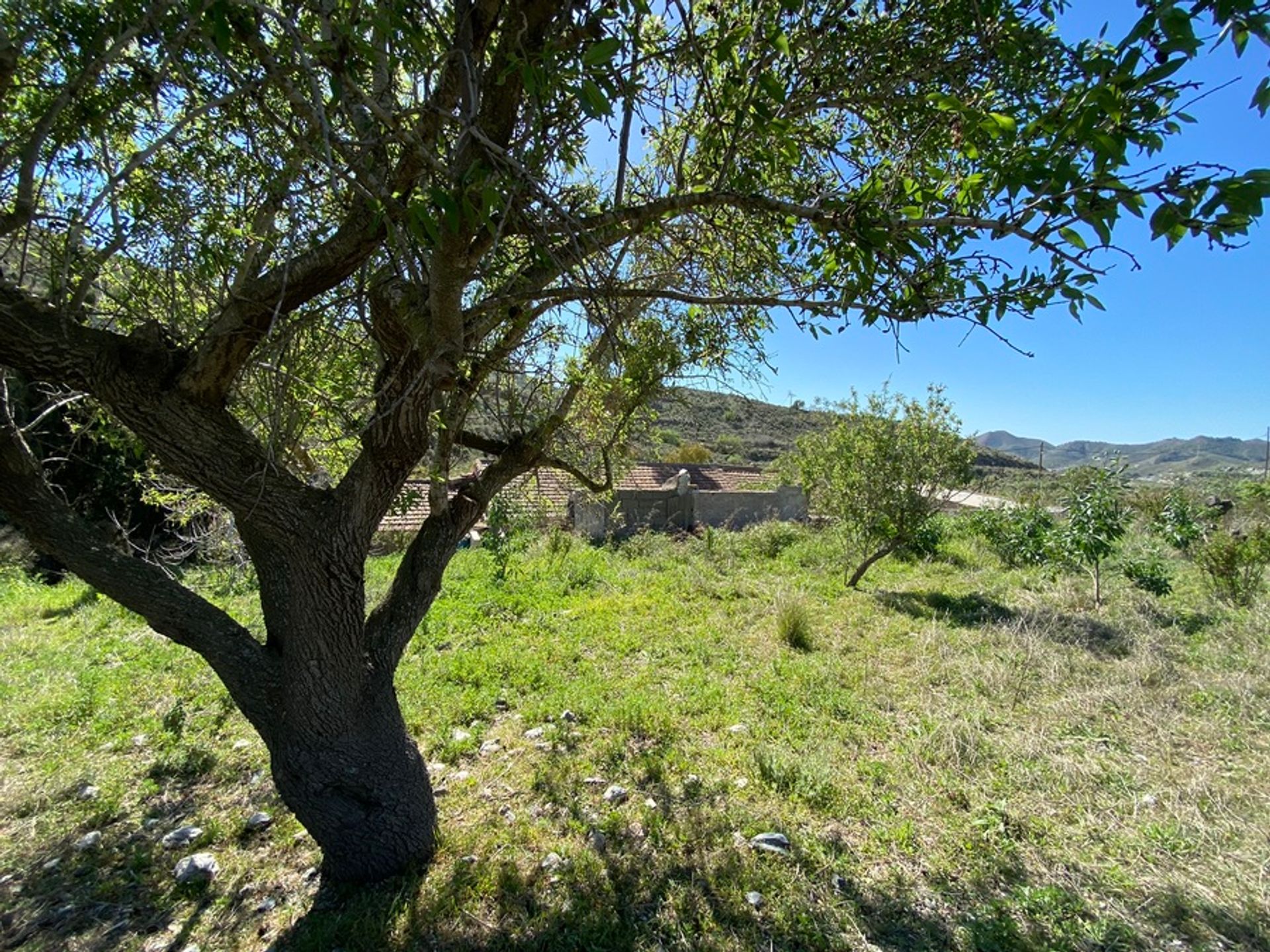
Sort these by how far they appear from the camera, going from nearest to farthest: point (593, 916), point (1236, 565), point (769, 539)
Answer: point (593, 916)
point (1236, 565)
point (769, 539)

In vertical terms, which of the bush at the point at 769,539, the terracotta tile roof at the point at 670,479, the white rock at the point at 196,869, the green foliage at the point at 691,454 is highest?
the green foliage at the point at 691,454

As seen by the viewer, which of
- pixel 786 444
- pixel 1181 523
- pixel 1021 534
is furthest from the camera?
pixel 786 444

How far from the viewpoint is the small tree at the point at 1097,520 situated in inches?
297

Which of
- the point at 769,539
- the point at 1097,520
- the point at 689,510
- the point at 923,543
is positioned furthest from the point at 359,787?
the point at 689,510

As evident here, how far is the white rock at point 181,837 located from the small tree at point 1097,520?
31.8ft

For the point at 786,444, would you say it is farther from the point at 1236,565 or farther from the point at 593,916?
the point at 593,916

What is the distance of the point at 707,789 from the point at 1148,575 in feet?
25.9

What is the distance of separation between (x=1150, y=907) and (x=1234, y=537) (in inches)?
346

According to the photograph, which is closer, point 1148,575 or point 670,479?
point 1148,575

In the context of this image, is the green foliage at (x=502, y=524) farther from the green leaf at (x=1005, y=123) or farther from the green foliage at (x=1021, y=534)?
the green foliage at (x=1021, y=534)

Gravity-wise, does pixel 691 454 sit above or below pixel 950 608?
above

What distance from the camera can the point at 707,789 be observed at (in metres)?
3.43

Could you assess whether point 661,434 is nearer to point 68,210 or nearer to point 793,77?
point 793,77

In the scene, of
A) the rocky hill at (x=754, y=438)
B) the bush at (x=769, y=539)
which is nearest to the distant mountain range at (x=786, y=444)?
the rocky hill at (x=754, y=438)
